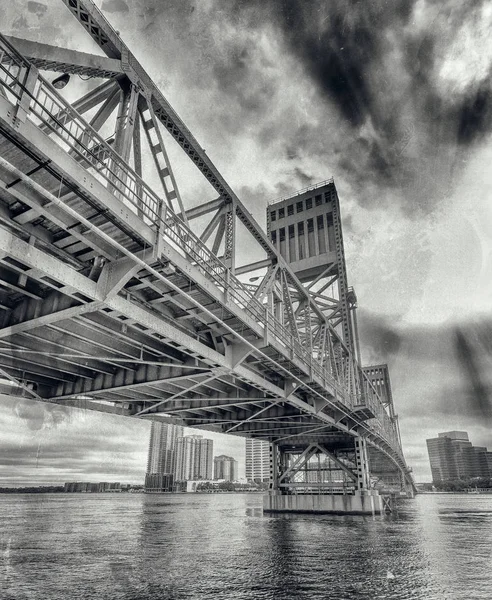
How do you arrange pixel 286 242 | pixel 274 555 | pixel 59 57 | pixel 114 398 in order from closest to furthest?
pixel 59 57 < pixel 274 555 < pixel 114 398 < pixel 286 242

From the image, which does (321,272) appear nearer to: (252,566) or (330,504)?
(330,504)

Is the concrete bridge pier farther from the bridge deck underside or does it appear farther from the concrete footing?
the bridge deck underside

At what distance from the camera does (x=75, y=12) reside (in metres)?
11.1

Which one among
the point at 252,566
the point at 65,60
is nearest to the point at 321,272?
the point at 252,566

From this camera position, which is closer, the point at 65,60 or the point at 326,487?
the point at 65,60

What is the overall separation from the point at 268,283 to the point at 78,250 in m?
11.2

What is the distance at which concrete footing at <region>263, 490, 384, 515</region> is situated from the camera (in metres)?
44.0

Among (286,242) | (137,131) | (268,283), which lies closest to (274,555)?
(268,283)

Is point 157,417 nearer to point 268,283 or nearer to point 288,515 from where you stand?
point 268,283

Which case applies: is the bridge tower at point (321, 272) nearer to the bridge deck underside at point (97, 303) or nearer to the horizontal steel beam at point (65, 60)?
the bridge deck underside at point (97, 303)

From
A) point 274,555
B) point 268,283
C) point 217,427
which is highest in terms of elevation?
point 268,283

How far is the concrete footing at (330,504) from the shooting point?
4403cm

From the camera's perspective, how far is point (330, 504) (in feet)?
151

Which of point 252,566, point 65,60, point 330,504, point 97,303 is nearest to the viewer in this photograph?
point 65,60
